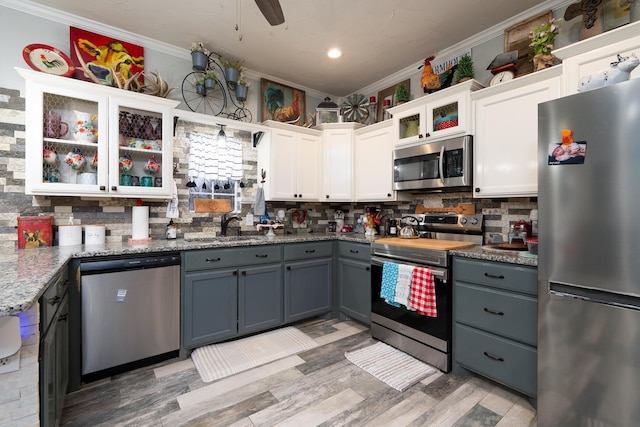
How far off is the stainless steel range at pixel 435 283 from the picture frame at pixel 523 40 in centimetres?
131

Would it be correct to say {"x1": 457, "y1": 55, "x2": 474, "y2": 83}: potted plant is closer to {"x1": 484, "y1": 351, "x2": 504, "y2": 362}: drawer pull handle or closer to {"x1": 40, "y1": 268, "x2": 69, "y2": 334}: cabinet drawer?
{"x1": 484, "y1": 351, "x2": 504, "y2": 362}: drawer pull handle

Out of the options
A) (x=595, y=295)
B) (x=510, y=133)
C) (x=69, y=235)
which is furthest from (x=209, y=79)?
(x=595, y=295)

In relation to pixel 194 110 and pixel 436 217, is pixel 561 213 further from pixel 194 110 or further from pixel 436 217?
pixel 194 110

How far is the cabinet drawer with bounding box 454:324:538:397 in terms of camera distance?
1.79 metres

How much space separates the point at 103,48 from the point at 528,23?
12.0 ft

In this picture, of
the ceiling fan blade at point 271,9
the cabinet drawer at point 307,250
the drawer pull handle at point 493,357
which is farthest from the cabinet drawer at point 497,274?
the ceiling fan blade at point 271,9

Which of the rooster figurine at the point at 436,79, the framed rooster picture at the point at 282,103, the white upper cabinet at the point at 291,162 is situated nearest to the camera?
the rooster figurine at the point at 436,79

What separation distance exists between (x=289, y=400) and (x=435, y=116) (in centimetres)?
260

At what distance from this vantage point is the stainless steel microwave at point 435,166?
246 centimetres

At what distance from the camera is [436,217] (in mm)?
2951

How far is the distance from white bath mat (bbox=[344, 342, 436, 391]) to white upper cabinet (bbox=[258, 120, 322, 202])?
1.77 meters

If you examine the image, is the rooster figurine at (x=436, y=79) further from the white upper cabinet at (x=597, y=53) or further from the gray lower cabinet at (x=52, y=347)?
the gray lower cabinet at (x=52, y=347)

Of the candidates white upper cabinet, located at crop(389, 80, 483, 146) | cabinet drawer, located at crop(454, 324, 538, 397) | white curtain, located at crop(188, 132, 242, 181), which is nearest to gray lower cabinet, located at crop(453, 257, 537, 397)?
cabinet drawer, located at crop(454, 324, 538, 397)

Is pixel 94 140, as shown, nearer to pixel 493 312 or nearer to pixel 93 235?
pixel 93 235
